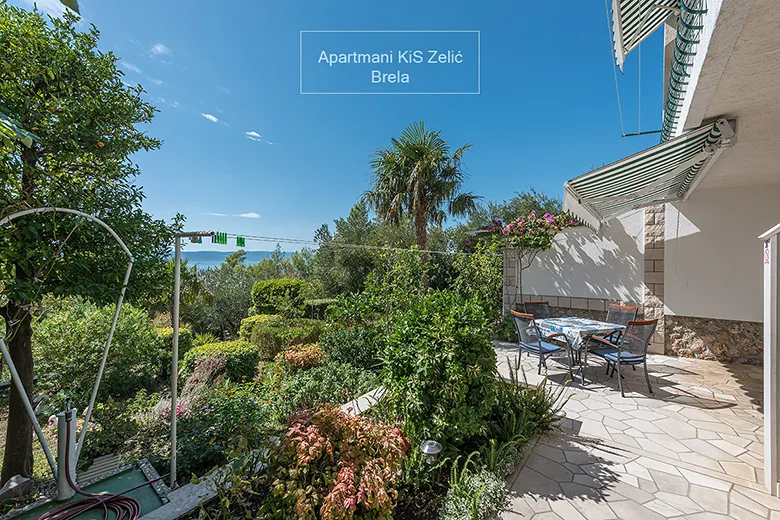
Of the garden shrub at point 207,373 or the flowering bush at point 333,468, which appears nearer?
the flowering bush at point 333,468

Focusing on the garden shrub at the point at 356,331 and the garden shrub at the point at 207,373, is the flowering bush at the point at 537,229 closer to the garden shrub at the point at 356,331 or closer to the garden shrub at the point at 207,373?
the garden shrub at the point at 356,331

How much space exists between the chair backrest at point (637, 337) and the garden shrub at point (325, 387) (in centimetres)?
426

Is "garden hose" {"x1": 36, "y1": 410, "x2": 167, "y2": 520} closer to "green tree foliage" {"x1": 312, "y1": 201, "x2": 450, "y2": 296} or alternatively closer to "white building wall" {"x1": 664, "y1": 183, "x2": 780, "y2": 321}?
"white building wall" {"x1": 664, "y1": 183, "x2": 780, "y2": 321}

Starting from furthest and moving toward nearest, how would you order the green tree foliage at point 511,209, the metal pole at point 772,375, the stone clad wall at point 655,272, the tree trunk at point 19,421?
the green tree foliage at point 511,209 < the stone clad wall at point 655,272 < the tree trunk at point 19,421 < the metal pole at point 772,375

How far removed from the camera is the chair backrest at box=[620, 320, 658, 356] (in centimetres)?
507

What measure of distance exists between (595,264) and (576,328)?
3.61 m

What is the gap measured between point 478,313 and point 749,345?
774 cm

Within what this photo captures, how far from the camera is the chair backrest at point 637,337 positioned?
5.07 meters

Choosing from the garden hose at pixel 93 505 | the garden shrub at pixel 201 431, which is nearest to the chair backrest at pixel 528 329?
the garden shrub at pixel 201 431

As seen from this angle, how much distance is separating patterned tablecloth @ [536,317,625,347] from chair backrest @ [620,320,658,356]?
49cm

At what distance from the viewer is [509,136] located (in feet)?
39.8

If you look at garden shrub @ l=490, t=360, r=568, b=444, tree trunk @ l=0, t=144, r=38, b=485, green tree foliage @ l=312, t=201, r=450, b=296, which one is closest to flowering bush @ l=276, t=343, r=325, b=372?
tree trunk @ l=0, t=144, r=38, b=485

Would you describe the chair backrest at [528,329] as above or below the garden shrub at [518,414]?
above

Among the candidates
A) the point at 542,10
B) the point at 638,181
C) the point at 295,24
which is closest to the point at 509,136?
the point at 542,10
